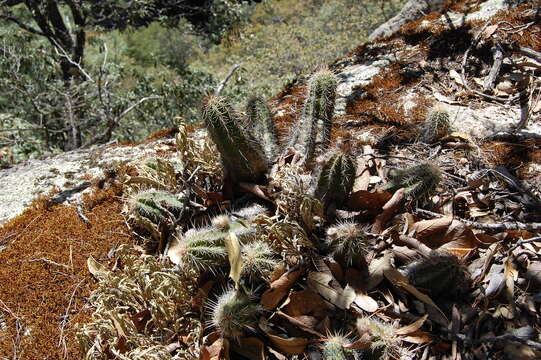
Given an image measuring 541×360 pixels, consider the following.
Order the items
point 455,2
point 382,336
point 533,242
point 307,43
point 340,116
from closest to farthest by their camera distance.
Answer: point 382,336, point 533,242, point 340,116, point 455,2, point 307,43

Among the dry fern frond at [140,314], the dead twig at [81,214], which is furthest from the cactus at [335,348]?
the dead twig at [81,214]

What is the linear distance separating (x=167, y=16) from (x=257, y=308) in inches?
265

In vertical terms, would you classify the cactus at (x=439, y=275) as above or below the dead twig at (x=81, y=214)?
below

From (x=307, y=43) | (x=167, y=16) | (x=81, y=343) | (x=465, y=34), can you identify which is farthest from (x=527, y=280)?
(x=307, y=43)

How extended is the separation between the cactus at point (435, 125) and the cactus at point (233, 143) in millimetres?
1118

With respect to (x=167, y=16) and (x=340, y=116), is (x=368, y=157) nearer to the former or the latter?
(x=340, y=116)

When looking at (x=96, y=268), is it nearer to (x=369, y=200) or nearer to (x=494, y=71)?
(x=369, y=200)

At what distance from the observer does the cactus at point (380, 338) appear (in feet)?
5.55

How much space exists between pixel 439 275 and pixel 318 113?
1.19 meters

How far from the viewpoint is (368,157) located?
270 centimetres

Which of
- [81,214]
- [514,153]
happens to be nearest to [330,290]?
[514,153]

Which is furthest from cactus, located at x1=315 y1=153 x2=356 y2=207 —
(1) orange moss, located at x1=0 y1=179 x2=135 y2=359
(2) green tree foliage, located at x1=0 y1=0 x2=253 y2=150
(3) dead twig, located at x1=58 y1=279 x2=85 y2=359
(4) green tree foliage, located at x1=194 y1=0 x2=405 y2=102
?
(4) green tree foliage, located at x1=194 y1=0 x2=405 y2=102

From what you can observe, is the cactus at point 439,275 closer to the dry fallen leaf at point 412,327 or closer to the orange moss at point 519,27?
Result: the dry fallen leaf at point 412,327

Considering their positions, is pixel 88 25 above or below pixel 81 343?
above
